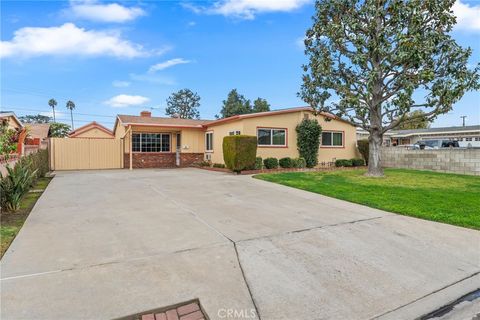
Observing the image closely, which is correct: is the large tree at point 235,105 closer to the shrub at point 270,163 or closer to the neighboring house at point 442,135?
the neighboring house at point 442,135

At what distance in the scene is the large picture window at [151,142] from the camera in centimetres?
1833

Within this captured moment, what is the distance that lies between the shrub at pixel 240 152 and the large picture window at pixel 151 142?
692cm

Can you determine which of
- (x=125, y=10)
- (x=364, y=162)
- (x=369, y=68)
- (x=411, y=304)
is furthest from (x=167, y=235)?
(x=364, y=162)

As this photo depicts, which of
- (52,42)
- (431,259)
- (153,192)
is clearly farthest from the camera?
(52,42)

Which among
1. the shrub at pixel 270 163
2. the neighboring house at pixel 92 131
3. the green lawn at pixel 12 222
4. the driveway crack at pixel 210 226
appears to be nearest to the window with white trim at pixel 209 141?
the shrub at pixel 270 163

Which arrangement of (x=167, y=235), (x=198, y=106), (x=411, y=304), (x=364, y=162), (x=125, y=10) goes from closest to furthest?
(x=411, y=304)
(x=167, y=235)
(x=125, y=10)
(x=364, y=162)
(x=198, y=106)

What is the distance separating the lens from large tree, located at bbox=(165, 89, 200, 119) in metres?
52.1

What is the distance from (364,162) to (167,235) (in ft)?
55.2

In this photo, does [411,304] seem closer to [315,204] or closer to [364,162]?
[315,204]

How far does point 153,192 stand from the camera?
858 cm

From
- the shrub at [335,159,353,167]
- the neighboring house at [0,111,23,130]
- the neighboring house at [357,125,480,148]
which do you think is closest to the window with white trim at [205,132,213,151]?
the shrub at [335,159,353,167]

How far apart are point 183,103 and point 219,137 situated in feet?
123

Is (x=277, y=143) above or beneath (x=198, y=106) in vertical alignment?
beneath

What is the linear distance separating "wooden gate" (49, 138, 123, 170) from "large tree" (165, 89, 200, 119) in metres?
34.8
